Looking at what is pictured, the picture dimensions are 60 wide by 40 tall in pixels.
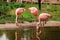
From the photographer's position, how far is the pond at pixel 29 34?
193 centimetres

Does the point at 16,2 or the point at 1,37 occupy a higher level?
the point at 16,2

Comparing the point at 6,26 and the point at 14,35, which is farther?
the point at 6,26

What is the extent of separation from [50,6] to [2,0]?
44 cm

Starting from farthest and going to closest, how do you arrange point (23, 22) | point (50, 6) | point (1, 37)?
point (50, 6)
point (23, 22)
point (1, 37)

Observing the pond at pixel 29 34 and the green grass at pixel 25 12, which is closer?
the pond at pixel 29 34

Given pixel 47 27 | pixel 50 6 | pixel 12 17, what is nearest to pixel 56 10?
pixel 50 6

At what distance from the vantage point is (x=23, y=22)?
226 centimetres

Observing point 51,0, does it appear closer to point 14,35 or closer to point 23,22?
point 23,22

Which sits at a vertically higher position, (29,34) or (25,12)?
(25,12)

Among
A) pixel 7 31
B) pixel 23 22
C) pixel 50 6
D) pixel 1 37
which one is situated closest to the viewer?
pixel 1 37

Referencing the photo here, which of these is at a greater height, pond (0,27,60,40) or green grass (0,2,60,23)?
green grass (0,2,60,23)

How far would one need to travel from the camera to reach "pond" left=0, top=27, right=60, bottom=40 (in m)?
1.93

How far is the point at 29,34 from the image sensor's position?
6.59 feet

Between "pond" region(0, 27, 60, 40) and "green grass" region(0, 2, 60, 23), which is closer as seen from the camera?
"pond" region(0, 27, 60, 40)
